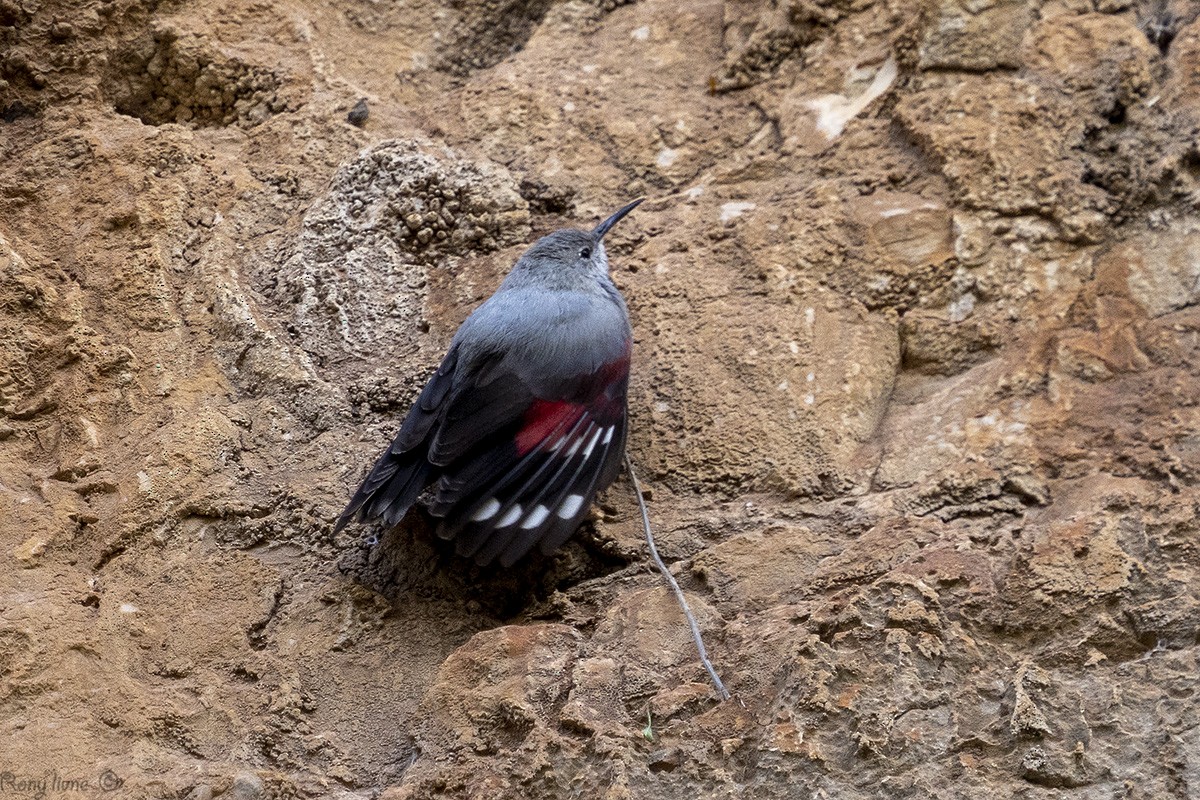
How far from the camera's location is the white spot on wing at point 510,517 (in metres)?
2.67

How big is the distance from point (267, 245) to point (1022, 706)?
7.51ft

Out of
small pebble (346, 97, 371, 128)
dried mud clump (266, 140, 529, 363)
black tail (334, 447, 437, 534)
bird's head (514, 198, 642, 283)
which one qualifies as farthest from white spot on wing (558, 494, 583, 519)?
small pebble (346, 97, 371, 128)

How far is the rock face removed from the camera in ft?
7.45

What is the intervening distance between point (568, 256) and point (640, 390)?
42cm

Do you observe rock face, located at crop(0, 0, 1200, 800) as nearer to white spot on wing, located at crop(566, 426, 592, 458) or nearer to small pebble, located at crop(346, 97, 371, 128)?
small pebble, located at crop(346, 97, 371, 128)

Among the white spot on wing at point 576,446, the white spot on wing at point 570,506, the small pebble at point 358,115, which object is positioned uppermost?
the small pebble at point 358,115

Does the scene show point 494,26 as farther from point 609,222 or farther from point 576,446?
point 576,446

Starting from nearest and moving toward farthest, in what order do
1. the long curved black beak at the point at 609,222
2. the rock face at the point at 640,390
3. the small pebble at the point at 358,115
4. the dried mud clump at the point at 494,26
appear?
the rock face at the point at 640,390, the long curved black beak at the point at 609,222, the small pebble at the point at 358,115, the dried mud clump at the point at 494,26

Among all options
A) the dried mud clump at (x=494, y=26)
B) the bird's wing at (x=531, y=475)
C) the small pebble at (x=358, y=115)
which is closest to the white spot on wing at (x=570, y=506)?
the bird's wing at (x=531, y=475)

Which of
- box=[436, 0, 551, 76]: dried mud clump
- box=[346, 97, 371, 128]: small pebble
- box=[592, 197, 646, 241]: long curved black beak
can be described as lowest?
box=[592, 197, 646, 241]: long curved black beak

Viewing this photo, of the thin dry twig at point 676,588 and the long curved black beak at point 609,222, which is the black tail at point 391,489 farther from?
the long curved black beak at point 609,222

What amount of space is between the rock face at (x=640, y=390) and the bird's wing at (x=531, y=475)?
170 millimetres

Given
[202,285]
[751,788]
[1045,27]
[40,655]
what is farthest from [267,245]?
[1045,27]

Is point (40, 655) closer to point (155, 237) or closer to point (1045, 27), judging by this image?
point (155, 237)
